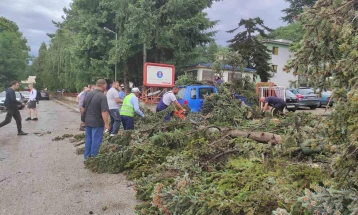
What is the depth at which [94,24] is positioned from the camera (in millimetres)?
27656

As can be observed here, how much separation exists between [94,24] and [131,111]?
841 inches

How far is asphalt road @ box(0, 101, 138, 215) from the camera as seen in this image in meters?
4.28

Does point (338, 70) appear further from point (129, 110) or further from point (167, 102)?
point (167, 102)

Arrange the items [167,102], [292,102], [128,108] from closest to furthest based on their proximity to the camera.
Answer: [128,108]
[167,102]
[292,102]

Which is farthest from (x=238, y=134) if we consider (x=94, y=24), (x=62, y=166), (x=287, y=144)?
(x=94, y=24)

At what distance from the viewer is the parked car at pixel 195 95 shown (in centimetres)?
1263

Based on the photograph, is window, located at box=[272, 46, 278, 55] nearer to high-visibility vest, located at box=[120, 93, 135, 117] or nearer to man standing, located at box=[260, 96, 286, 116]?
man standing, located at box=[260, 96, 286, 116]

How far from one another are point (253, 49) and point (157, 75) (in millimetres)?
17133

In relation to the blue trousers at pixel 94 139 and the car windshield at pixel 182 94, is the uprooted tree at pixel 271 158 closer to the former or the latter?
A: the blue trousers at pixel 94 139

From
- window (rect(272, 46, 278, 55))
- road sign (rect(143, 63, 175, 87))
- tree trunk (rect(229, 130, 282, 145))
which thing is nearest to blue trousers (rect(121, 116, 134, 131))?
tree trunk (rect(229, 130, 282, 145))

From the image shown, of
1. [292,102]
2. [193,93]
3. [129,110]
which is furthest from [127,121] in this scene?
[292,102]

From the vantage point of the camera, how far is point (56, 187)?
514 cm

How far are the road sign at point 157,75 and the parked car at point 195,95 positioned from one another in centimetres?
824

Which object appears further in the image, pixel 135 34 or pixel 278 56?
pixel 278 56
